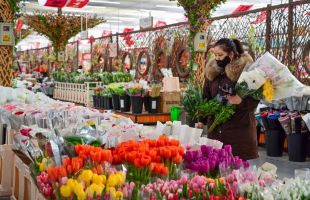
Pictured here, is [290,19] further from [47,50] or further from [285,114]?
[47,50]

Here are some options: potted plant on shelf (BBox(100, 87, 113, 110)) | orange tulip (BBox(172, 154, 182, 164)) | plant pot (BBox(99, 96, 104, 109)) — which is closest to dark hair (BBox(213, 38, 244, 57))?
orange tulip (BBox(172, 154, 182, 164))

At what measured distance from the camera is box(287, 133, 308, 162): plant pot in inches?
248

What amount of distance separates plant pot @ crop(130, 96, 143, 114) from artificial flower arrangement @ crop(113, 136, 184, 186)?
5.75 m

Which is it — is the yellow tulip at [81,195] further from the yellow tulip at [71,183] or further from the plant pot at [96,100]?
the plant pot at [96,100]

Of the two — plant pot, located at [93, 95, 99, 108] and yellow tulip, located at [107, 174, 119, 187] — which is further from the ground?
yellow tulip, located at [107, 174, 119, 187]

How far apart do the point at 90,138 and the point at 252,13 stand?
5985 mm

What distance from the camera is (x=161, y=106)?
323 inches

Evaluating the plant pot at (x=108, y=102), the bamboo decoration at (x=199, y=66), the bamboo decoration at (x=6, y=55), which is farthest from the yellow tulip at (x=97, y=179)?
the plant pot at (x=108, y=102)

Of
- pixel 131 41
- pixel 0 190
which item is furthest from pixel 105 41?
pixel 0 190

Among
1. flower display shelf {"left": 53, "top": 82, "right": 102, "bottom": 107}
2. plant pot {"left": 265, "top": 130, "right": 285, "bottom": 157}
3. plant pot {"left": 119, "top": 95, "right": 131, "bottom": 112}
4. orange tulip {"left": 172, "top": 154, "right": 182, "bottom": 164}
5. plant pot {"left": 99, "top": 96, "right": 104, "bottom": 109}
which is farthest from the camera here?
flower display shelf {"left": 53, "top": 82, "right": 102, "bottom": 107}

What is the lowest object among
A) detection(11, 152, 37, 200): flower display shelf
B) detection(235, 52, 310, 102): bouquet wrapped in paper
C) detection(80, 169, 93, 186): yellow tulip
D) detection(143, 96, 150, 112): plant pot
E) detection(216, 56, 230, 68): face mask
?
detection(143, 96, 150, 112): plant pot

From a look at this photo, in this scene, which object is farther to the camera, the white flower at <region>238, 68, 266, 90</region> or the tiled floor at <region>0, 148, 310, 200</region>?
the tiled floor at <region>0, 148, 310, 200</region>

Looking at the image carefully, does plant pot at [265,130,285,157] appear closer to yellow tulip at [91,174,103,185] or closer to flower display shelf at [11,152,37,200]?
flower display shelf at [11,152,37,200]

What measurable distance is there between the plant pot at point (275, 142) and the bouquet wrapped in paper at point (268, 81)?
3.43 metres
